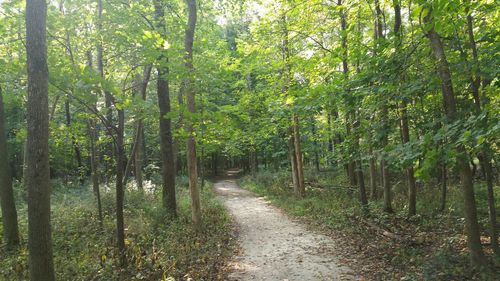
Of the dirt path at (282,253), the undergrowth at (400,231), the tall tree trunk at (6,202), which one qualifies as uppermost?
the tall tree trunk at (6,202)

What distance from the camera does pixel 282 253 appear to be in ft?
28.0

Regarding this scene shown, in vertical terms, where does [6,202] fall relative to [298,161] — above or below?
below

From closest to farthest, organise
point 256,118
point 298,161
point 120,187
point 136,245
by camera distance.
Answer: point 120,187, point 136,245, point 256,118, point 298,161

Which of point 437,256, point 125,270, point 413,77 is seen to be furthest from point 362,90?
point 125,270

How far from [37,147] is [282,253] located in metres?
6.13

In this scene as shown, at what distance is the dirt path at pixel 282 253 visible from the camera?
6988 millimetres

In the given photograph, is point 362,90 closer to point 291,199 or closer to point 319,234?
point 319,234

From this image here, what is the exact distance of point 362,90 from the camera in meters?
5.61

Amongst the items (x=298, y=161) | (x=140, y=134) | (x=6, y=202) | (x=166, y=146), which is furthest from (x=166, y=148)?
(x=298, y=161)

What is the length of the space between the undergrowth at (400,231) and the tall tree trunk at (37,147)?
18.7 ft

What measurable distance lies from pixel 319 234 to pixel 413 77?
5954 mm

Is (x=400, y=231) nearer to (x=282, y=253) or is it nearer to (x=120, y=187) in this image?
(x=282, y=253)

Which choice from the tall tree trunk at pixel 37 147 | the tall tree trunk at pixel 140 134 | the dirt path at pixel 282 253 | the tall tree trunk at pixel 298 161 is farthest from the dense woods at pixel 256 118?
the tall tree trunk at pixel 298 161

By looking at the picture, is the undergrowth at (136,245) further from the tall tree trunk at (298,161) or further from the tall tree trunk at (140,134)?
the tall tree trunk at (298,161)
